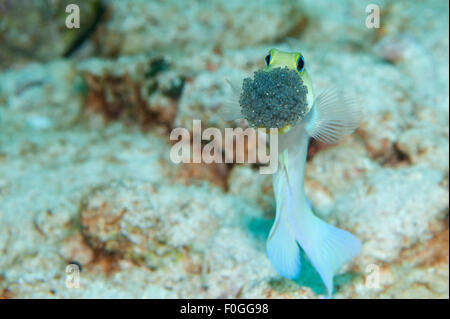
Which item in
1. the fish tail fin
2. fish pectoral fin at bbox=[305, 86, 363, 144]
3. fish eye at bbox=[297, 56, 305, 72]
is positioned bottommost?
the fish tail fin

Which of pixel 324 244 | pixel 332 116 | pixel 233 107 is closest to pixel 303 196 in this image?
pixel 324 244

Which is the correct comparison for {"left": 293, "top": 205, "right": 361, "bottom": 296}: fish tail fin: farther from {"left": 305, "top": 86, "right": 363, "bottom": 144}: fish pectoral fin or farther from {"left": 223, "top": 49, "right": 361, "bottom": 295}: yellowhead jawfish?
{"left": 305, "top": 86, "right": 363, "bottom": 144}: fish pectoral fin

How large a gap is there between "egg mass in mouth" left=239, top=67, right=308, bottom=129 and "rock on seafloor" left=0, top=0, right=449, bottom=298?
1.31 meters

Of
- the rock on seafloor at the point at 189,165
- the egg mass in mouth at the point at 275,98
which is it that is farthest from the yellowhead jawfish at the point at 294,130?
the rock on seafloor at the point at 189,165

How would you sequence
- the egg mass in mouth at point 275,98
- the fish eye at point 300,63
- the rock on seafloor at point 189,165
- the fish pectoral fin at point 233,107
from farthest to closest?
the rock on seafloor at point 189,165
the fish pectoral fin at point 233,107
the fish eye at point 300,63
the egg mass in mouth at point 275,98

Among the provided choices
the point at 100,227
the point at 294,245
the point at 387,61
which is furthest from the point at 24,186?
the point at 387,61

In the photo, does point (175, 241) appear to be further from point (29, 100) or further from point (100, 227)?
point (29, 100)

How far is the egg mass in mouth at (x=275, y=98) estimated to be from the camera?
1.66 meters

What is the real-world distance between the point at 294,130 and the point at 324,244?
0.78 m

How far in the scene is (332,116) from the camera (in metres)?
1.93

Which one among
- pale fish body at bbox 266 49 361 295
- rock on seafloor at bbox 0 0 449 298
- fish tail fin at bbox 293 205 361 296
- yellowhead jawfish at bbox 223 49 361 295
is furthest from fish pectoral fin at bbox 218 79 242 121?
rock on seafloor at bbox 0 0 449 298

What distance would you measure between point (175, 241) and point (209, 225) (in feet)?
1.06

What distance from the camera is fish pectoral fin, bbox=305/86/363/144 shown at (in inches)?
74.9

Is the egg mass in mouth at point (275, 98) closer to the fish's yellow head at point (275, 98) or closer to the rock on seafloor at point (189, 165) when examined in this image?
the fish's yellow head at point (275, 98)
